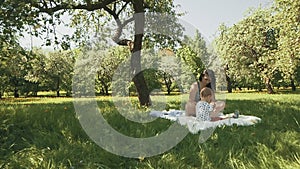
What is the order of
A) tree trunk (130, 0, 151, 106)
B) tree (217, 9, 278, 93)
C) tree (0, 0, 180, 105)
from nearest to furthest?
tree (0, 0, 180, 105) < tree trunk (130, 0, 151, 106) < tree (217, 9, 278, 93)

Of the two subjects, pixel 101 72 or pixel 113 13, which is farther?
pixel 101 72

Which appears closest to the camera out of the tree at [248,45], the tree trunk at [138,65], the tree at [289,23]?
the tree trunk at [138,65]

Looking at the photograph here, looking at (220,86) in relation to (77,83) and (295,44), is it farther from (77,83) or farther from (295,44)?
(295,44)

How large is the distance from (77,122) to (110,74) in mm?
31139

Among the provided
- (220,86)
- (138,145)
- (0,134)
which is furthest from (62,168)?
(220,86)

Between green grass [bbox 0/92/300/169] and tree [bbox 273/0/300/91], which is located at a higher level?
tree [bbox 273/0/300/91]

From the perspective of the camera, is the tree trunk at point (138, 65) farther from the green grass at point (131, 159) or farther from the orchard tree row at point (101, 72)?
the orchard tree row at point (101, 72)

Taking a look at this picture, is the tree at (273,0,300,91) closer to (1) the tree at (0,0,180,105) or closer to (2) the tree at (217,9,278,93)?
(1) the tree at (0,0,180,105)

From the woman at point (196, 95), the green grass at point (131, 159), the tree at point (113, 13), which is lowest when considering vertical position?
the green grass at point (131, 159)

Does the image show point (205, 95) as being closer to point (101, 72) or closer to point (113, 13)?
point (113, 13)

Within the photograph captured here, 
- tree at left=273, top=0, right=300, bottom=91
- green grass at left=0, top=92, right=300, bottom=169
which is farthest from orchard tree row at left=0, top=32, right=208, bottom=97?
green grass at left=0, top=92, right=300, bottom=169

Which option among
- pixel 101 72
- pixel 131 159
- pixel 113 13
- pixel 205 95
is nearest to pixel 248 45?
pixel 101 72

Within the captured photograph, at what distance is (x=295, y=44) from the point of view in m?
17.9

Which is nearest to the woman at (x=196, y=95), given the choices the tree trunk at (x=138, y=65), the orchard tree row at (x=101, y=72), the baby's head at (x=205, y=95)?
the baby's head at (x=205, y=95)
